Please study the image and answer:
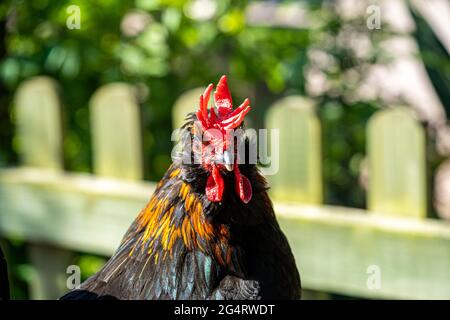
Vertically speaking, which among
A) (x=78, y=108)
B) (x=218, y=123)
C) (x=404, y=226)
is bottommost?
(x=404, y=226)

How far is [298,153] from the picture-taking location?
380cm

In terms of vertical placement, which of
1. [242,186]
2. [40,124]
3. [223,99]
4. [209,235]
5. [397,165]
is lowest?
[209,235]

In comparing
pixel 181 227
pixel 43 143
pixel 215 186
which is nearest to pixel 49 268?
pixel 43 143

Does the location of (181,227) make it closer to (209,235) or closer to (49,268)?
(209,235)

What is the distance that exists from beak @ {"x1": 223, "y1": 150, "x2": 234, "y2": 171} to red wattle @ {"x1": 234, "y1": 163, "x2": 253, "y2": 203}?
33 mm

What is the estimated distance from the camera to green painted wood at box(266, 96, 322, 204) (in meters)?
3.77

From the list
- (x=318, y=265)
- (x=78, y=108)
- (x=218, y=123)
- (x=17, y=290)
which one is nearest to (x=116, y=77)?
(x=78, y=108)

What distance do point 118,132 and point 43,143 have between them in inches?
16.5

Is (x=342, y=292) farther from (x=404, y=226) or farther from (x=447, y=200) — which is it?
(x=447, y=200)

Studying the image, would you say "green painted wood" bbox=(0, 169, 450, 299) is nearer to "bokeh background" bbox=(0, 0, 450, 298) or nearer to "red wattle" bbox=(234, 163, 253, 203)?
"bokeh background" bbox=(0, 0, 450, 298)

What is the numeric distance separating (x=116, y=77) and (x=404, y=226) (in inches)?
71.3

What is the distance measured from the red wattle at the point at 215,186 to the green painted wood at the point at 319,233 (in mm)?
1143
